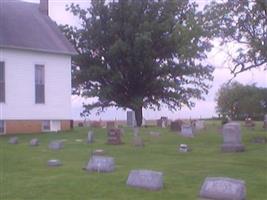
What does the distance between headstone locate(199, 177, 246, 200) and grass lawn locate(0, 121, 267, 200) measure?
0.44 m

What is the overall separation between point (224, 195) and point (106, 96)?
37.7 metres

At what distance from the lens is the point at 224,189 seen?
1247 centimetres

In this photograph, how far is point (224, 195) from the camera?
12.4 meters

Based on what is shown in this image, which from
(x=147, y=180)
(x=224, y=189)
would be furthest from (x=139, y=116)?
(x=224, y=189)

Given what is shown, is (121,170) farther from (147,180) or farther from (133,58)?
(133,58)

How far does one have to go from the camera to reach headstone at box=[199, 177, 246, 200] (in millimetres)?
12336

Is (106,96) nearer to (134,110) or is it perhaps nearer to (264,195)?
(134,110)

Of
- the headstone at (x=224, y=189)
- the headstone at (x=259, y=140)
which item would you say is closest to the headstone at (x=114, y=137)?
the headstone at (x=259, y=140)

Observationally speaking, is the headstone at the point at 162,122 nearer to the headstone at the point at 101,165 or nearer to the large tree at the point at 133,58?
the large tree at the point at 133,58

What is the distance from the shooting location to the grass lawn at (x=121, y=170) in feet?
44.1

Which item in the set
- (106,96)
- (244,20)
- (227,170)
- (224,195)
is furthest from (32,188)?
(106,96)

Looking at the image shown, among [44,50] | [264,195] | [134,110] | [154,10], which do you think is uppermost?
[154,10]

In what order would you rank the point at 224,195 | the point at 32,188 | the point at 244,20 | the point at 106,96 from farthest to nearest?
the point at 106,96 → the point at 244,20 → the point at 32,188 → the point at 224,195

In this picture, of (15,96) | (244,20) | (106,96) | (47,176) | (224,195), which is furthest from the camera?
(106,96)
